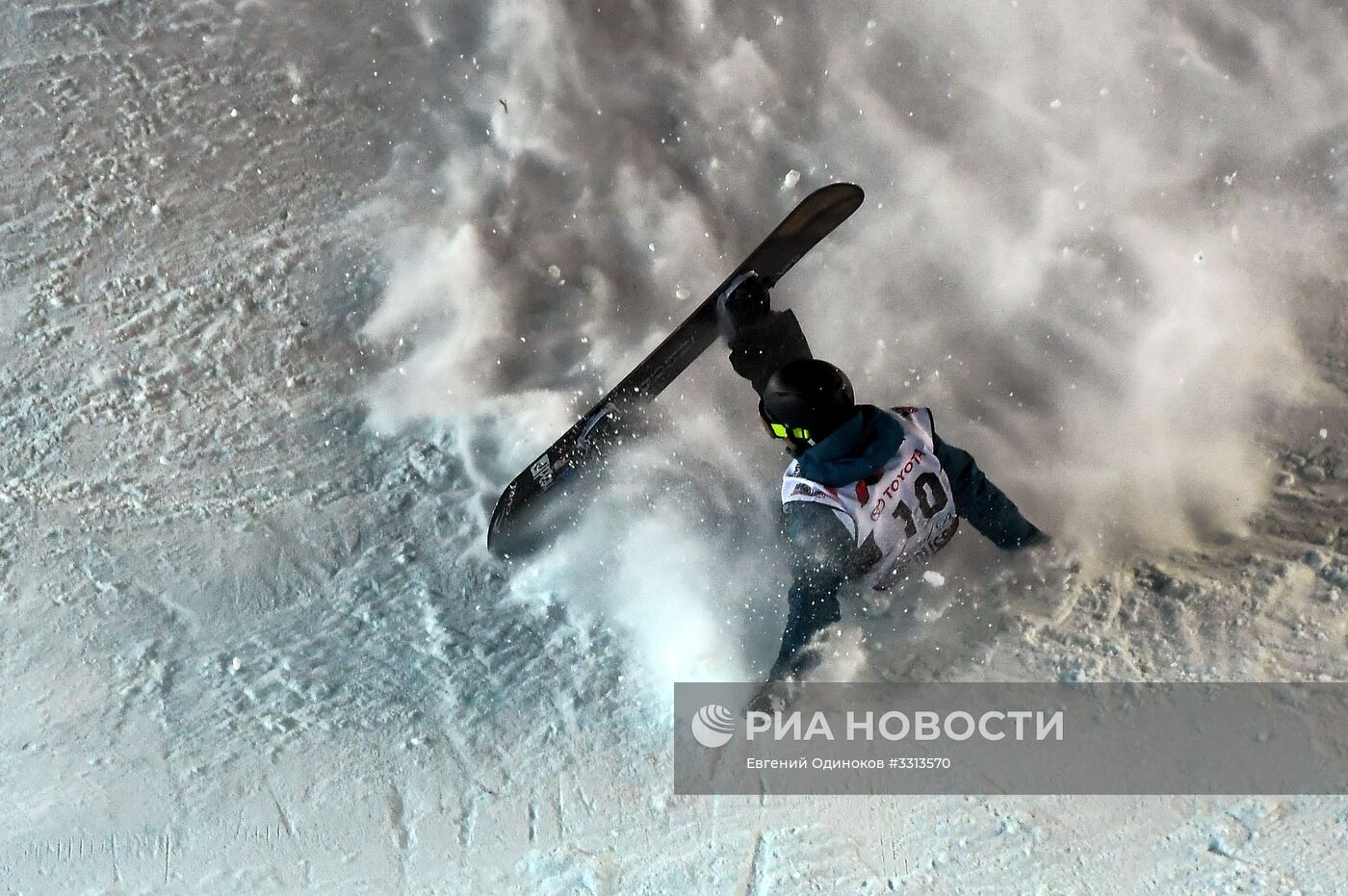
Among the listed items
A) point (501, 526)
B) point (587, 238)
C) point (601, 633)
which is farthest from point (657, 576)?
point (587, 238)

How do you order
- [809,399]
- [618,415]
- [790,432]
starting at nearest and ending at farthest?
1. [809,399]
2. [790,432]
3. [618,415]

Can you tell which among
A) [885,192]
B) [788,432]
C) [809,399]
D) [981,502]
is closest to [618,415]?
[788,432]

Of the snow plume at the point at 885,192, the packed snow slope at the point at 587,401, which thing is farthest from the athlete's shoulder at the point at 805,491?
the snow plume at the point at 885,192

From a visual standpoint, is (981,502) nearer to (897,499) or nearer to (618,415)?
(897,499)

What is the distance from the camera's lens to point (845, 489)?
7.58ft

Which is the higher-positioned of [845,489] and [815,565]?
[845,489]

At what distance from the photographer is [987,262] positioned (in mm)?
3654

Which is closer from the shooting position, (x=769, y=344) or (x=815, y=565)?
(x=815, y=565)

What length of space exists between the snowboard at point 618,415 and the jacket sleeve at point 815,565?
77 centimetres

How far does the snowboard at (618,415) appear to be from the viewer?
2939 millimetres
